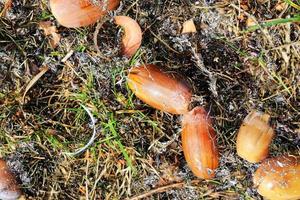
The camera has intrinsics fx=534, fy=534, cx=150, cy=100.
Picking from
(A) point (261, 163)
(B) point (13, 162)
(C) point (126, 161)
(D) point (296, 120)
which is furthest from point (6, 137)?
(D) point (296, 120)

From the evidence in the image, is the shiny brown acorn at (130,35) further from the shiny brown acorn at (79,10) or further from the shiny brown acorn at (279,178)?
the shiny brown acorn at (279,178)

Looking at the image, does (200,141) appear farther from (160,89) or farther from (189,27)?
(189,27)

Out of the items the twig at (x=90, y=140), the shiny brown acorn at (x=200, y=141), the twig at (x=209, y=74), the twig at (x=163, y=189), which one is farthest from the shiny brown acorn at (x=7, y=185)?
the twig at (x=209, y=74)

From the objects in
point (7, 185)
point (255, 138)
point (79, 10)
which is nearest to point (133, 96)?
point (79, 10)

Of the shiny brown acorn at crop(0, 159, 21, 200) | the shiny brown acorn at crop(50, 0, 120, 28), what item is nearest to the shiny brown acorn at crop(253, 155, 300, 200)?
the shiny brown acorn at crop(50, 0, 120, 28)

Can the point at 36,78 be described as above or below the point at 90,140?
above

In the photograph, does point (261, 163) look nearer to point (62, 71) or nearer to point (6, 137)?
point (62, 71)
